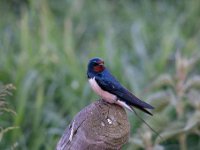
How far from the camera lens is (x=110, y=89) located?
317 cm

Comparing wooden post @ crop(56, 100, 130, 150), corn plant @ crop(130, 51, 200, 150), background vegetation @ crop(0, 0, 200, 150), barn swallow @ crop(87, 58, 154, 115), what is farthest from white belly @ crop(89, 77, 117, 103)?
corn plant @ crop(130, 51, 200, 150)

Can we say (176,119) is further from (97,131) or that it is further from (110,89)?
(97,131)

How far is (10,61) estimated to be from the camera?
5.99m

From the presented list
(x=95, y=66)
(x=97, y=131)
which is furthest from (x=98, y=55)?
(x=97, y=131)

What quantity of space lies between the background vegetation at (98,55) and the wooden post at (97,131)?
1105 mm

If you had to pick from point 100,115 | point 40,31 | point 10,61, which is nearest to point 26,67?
point 10,61

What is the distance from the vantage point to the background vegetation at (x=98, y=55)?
471 centimetres

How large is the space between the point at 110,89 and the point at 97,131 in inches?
20.0

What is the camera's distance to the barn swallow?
120 inches

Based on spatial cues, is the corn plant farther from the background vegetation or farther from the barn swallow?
the barn swallow

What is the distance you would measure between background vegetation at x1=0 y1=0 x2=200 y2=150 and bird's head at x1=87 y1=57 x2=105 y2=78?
0.76m

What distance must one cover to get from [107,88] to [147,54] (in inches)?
142

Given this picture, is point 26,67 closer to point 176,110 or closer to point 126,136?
point 176,110

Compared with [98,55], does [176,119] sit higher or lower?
lower
